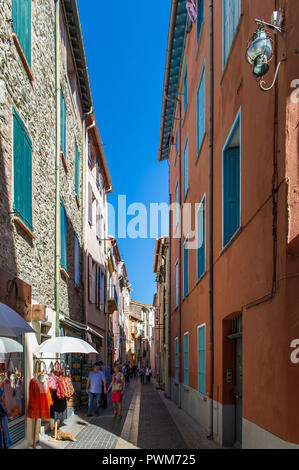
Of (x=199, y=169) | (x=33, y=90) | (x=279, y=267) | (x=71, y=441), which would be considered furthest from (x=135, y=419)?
(x=279, y=267)

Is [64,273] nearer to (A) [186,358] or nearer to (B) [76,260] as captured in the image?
(B) [76,260]

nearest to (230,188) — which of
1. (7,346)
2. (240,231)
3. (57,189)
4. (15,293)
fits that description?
(240,231)

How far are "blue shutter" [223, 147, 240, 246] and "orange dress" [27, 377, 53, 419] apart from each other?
4287 mm

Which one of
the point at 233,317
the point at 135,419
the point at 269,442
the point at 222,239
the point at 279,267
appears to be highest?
the point at 222,239

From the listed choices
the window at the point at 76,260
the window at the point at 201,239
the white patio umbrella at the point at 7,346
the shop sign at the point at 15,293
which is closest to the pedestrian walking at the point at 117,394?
the window at the point at 201,239

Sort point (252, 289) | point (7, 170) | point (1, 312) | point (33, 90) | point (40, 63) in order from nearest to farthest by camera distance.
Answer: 1. point (1, 312)
2. point (252, 289)
3. point (7, 170)
4. point (33, 90)
5. point (40, 63)

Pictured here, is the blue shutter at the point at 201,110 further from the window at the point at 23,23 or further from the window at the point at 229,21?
the window at the point at 23,23

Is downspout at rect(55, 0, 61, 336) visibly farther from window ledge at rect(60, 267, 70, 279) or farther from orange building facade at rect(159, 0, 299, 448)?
orange building facade at rect(159, 0, 299, 448)

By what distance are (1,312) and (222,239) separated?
5204mm

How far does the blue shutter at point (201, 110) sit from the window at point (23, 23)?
486 cm

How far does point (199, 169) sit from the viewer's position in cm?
1397

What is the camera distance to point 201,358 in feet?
43.3

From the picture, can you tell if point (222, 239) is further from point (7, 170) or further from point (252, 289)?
point (7, 170)

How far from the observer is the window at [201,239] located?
13.2m
